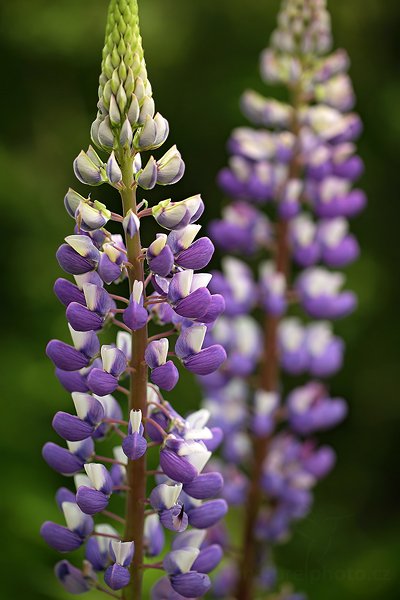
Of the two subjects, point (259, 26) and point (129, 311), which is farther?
point (259, 26)

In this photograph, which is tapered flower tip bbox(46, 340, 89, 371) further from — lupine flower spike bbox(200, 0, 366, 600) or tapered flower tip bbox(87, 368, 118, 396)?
lupine flower spike bbox(200, 0, 366, 600)

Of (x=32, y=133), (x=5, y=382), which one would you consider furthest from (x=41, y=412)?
(x=32, y=133)

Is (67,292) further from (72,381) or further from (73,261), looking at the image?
(72,381)

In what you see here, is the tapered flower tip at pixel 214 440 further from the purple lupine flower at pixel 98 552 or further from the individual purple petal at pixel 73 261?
the individual purple petal at pixel 73 261

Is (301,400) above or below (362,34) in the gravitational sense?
below

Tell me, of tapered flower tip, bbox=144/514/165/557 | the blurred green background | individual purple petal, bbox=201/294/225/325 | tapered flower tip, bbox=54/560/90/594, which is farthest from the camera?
the blurred green background

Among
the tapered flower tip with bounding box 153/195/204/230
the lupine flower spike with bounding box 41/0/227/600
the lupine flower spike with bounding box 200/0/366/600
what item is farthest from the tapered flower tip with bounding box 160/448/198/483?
the lupine flower spike with bounding box 200/0/366/600

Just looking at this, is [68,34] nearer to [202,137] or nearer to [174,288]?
[202,137]
